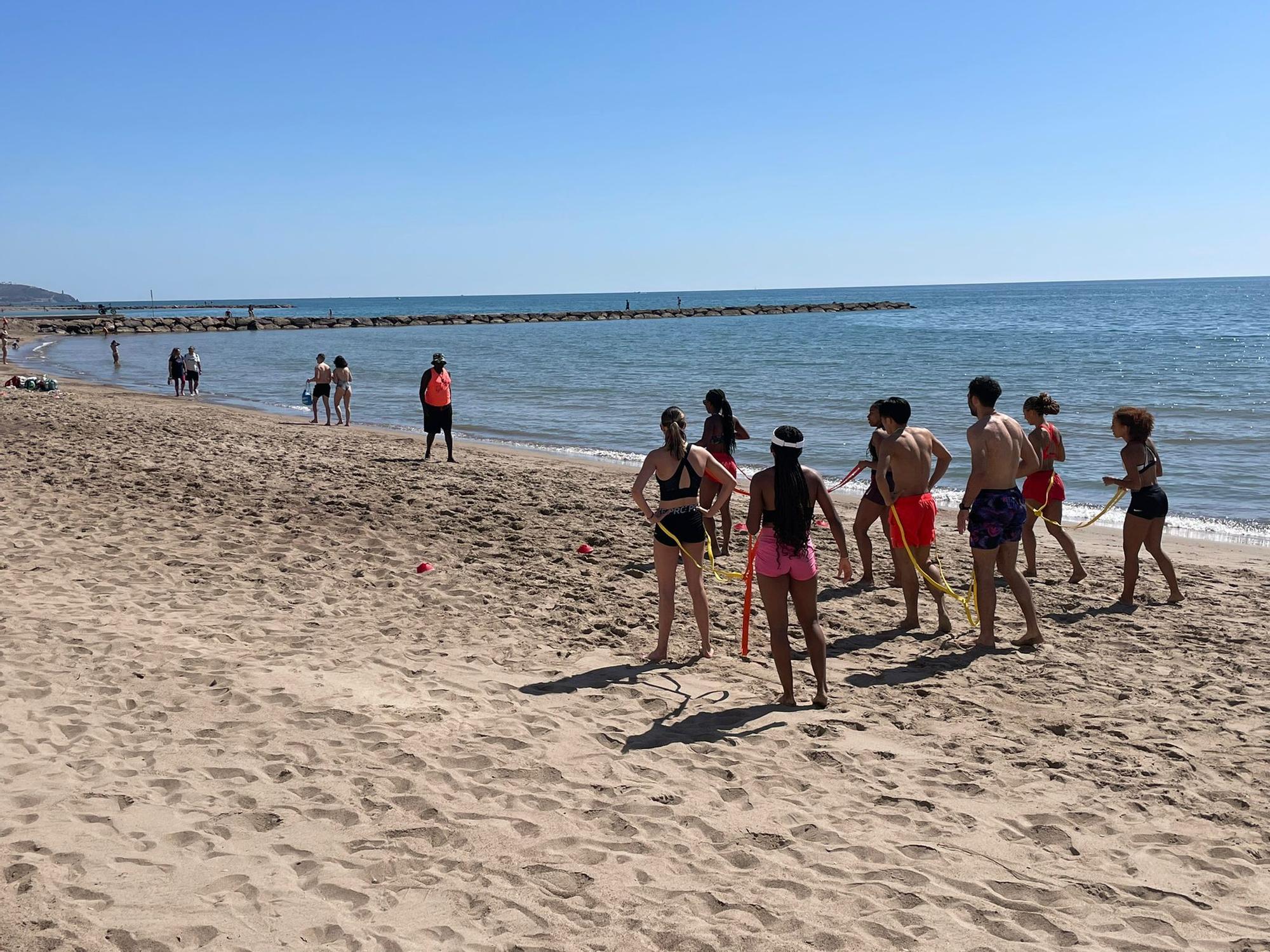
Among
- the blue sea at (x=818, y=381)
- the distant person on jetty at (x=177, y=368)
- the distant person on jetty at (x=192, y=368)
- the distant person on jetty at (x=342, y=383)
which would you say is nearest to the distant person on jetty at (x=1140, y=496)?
the blue sea at (x=818, y=381)

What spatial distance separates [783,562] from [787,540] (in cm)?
13

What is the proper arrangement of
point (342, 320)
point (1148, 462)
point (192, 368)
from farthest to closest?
point (342, 320) < point (192, 368) < point (1148, 462)

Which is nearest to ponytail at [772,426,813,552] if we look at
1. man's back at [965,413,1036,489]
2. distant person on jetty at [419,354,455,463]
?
man's back at [965,413,1036,489]

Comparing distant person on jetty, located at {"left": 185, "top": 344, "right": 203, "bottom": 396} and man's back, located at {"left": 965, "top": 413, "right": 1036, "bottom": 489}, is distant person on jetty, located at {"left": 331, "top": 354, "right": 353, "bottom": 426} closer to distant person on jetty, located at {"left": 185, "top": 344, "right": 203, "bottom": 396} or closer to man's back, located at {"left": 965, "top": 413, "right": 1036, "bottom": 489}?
distant person on jetty, located at {"left": 185, "top": 344, "right": 203, "bottom": 396}

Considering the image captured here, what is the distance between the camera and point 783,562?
5453 mm

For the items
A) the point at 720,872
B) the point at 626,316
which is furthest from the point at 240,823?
Result: the point at 626,316

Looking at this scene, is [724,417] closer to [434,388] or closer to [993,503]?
[993,503]

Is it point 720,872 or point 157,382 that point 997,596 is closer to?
point 720,872

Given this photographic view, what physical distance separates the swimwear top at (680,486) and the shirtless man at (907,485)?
1455mm

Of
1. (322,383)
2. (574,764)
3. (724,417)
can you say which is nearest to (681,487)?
(574,764)

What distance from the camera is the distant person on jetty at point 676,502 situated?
6016 mm

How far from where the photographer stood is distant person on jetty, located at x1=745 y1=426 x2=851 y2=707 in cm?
534

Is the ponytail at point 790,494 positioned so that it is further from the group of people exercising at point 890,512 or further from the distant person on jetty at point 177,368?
the distant person on jetty at point 177,368

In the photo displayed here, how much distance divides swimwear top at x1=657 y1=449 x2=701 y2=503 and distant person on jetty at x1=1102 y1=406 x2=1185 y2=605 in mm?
3694
